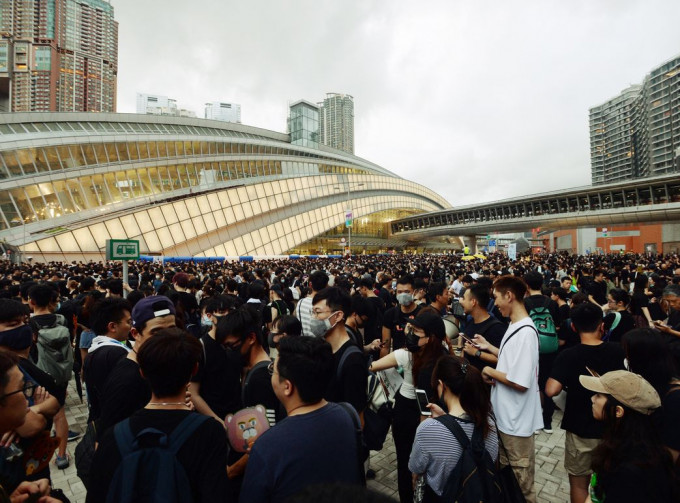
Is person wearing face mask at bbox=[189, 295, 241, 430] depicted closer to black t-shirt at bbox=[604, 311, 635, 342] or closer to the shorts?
the shorts

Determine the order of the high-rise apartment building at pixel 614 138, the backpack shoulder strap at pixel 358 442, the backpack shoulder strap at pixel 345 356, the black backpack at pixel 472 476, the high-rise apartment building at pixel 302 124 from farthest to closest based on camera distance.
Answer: the high-rise apartment building at pixel 614 138 → the high-rise apartment building at pixel 302 124 → the backpack shoulder strap at pixel 345 356 → the black backpack at pixel 472 476 → the backpack shoulder strap at pixel 358 442

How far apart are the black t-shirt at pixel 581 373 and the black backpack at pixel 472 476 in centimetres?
147

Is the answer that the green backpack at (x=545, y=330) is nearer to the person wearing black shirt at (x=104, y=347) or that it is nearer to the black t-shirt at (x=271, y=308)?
the black t-shirt at (x=271, y=308)

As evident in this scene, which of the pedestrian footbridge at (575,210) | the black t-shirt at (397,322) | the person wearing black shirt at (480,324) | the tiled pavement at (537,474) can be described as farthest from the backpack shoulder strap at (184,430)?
the pedestrian footbridge at (575,210)

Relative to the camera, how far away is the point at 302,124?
2443 inches

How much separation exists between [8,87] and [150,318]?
5249 centimetres

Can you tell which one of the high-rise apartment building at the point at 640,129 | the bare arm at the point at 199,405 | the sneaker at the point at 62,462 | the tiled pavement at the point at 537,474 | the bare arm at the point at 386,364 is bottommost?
the tiled pavement at the point at 537,474

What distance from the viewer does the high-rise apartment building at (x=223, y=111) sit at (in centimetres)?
17488

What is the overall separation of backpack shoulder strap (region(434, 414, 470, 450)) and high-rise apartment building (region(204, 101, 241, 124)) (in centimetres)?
19239

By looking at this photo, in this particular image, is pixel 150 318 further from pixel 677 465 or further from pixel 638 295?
pixel 638 295

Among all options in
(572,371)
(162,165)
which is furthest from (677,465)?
(162,165)

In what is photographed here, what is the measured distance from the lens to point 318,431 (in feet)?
6.15

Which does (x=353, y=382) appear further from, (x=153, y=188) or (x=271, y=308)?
(x=153, y=188)

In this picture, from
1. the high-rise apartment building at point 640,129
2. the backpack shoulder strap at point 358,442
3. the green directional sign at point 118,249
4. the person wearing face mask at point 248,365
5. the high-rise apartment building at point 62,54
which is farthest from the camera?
the high-rise apartment building at point 62,54
